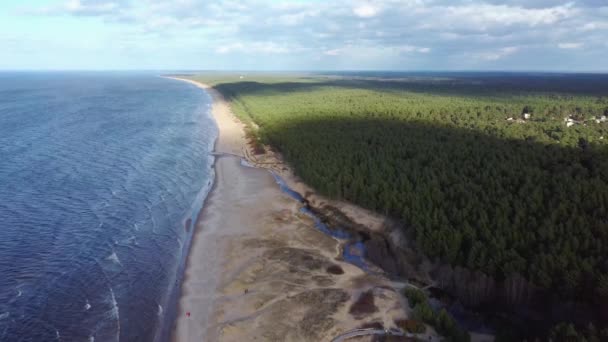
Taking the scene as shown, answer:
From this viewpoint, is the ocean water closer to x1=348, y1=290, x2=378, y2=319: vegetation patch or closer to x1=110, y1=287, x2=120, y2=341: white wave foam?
x1=110, y1=287, x2=120, y2=341: white wave foam

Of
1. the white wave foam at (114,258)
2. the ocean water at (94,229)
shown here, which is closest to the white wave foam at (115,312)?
the ocean water at (94,229)

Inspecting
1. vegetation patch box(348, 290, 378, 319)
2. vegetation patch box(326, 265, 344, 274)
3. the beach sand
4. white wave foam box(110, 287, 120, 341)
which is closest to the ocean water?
white wave foam box(110, 287, 120, 341)

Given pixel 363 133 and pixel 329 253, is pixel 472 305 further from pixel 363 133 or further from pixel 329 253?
pixel 363 133

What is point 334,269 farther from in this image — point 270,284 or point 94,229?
point 94,229

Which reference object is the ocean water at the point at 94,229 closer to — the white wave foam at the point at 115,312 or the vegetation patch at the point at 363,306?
the white wave foam at the point at 115,312

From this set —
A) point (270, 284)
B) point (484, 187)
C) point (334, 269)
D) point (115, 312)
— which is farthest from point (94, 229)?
point (484, 187)

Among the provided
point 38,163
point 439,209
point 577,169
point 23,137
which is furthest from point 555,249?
point 23,137
